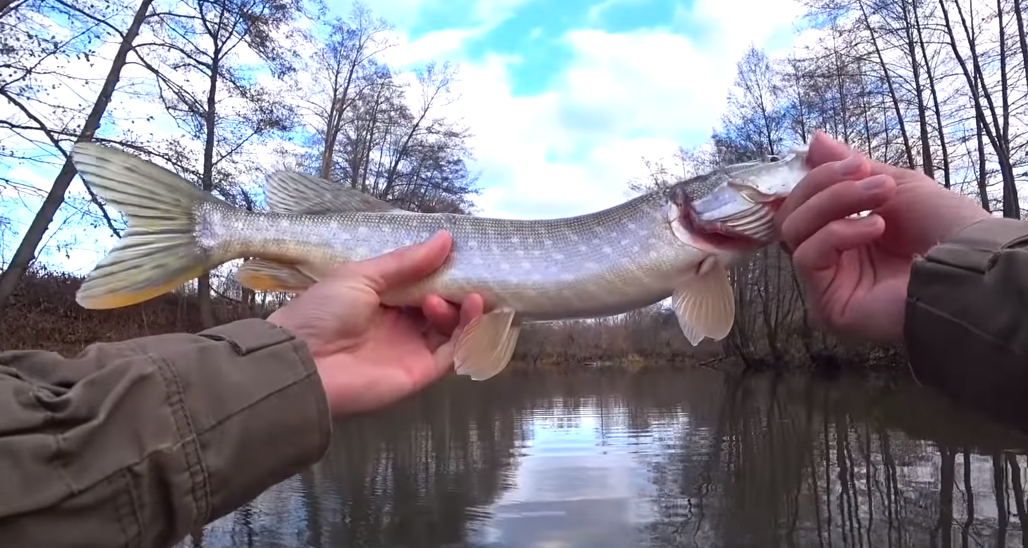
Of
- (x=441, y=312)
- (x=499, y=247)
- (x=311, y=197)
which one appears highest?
(x=311, y=197)

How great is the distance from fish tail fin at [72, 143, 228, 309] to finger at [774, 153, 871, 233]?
2.39 m

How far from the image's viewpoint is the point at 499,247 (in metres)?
3.32

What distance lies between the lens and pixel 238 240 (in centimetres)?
326

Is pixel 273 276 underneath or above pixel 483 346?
above

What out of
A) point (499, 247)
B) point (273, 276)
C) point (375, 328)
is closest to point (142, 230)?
point (273, 276)

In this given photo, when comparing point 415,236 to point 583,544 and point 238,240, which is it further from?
point 583,544

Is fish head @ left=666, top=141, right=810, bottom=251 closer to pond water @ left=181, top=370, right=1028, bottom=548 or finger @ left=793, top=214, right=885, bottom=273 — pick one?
finger @ left=793, top=214, right=885, bottom=273

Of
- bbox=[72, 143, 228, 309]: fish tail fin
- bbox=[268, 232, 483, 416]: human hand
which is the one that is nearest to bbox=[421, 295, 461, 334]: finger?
bbox=[268, 232, 483, 416]: human hand

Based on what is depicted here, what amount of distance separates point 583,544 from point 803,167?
8.81 metres

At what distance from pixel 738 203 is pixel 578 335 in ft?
179

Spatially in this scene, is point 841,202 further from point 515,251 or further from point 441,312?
point 441,312

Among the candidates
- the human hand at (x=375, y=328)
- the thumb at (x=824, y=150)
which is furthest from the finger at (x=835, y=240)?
the human hand at (x=375, y=328)

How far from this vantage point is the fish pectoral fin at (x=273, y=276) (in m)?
3.32

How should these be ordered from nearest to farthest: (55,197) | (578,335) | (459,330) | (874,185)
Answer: (874,185) → (459,330) → (55,197) → (578,335)
